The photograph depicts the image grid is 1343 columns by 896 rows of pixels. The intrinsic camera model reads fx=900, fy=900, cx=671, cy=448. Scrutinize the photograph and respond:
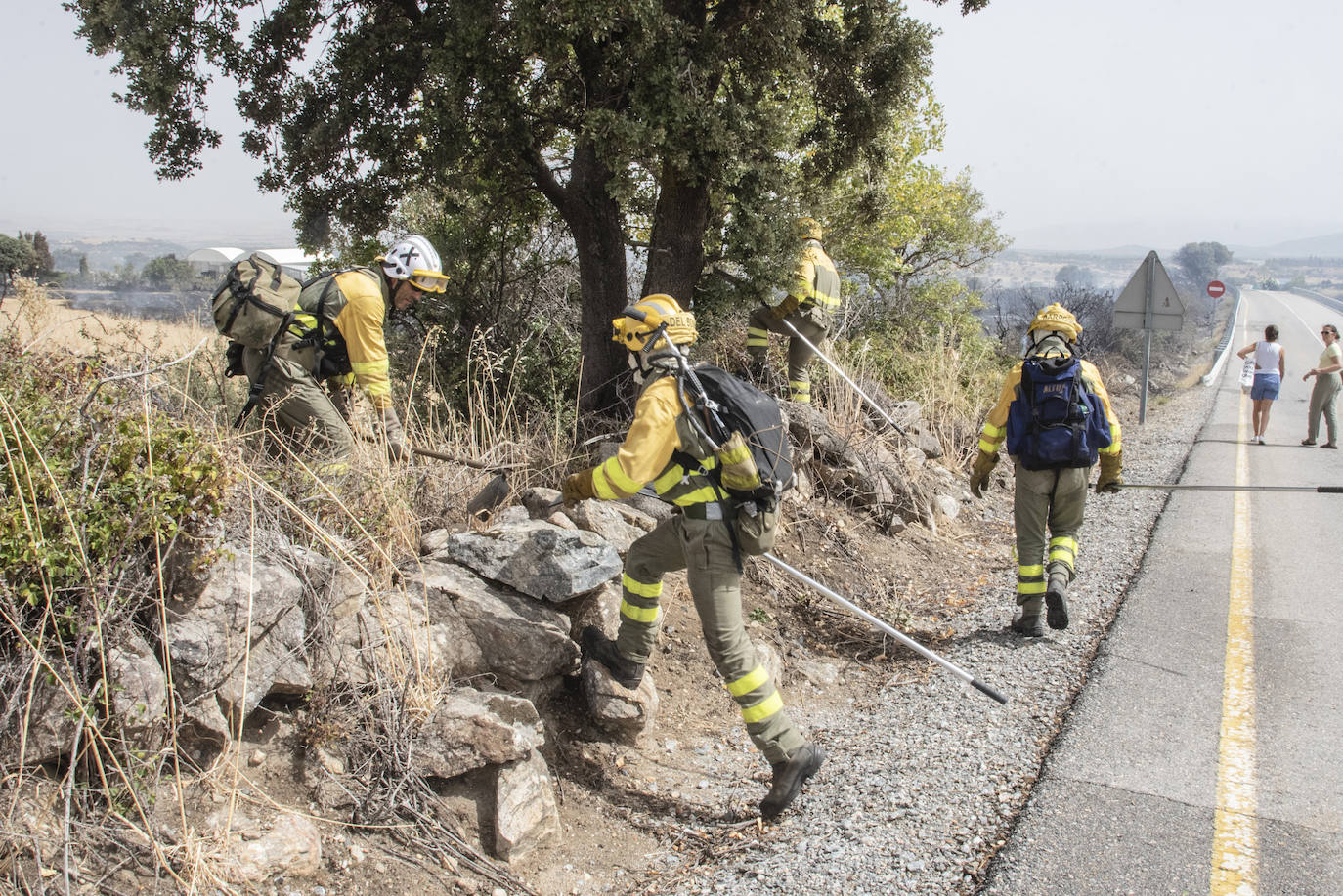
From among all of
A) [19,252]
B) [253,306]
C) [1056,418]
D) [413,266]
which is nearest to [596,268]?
[413,266]

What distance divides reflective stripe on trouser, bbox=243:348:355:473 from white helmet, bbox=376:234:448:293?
83 cm

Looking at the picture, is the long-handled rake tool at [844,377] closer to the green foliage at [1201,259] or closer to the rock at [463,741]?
the rock at [463,741]

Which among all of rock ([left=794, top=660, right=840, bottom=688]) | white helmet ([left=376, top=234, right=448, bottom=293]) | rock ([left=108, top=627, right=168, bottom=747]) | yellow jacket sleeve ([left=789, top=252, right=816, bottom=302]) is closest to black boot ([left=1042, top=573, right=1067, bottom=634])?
rock ([left=794, top=660, right=840, bottom=688])

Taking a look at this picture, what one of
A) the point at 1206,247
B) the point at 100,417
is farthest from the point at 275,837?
the point at 1206,247

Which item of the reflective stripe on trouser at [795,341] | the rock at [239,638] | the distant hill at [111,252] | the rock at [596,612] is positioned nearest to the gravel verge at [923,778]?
the rock at [596,612]

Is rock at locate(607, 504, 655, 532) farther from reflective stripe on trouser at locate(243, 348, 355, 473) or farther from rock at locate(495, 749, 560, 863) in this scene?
rock at locate(495, 749, 560, 863)

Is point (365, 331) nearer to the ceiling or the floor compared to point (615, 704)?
nearer to the ceiling

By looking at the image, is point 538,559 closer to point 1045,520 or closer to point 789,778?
point 789,778

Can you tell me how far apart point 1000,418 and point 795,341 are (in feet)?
10.6

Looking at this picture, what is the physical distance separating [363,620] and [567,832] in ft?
4.36

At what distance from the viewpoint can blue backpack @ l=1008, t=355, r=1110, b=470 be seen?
579 centimetres

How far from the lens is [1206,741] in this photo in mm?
4406

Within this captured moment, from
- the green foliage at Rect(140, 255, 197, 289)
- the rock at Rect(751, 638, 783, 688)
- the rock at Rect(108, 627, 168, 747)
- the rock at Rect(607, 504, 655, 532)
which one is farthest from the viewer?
the green foliage at Rect(140, 255, 197, 289)

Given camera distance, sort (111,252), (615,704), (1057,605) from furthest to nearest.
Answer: (111,252)
(1057,605)
(615,704)
